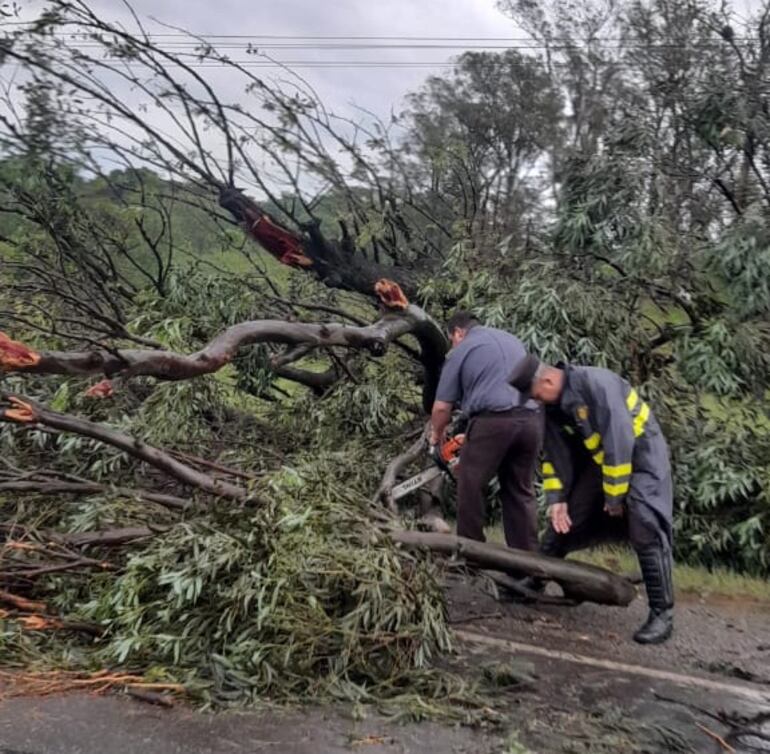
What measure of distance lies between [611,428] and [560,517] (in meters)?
0.69

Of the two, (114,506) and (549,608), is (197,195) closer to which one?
(114,506)

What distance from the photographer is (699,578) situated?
6.70 m

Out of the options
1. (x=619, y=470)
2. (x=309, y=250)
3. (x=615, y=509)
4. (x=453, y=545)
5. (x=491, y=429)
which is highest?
(x=309, y=250)

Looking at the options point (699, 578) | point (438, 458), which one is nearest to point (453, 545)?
point (438, 458)

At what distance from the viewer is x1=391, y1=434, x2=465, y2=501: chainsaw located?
6684 millimetres

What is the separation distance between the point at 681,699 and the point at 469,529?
1.97 meters

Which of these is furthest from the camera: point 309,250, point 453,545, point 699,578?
point 309,250

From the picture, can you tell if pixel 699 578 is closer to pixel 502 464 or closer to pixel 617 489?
pixel 502 464

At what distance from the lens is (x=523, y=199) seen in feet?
39.2

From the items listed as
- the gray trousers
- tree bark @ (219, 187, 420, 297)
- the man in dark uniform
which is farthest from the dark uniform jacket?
tree bark @ (219, 187, 420, 297)

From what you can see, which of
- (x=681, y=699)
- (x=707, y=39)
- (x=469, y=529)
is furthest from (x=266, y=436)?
(x=707, y=39)

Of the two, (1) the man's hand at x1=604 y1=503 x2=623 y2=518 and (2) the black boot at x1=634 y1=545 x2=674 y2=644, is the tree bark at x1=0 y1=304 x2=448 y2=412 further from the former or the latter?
(2) the black boot at x1=634 y1=545 x2=674 y2=644

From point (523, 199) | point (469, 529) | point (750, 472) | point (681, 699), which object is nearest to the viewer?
point (681, 699)

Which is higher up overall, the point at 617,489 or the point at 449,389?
the point at 449,389
